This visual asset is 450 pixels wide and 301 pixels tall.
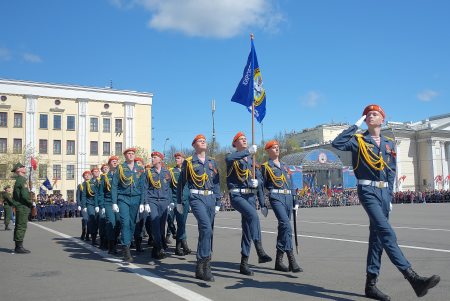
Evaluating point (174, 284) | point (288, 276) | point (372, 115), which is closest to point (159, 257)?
point (174, 284)

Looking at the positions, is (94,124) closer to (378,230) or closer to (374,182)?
(374,182)

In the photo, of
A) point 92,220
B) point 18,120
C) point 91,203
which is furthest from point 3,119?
point 92,220

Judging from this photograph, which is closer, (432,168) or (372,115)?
(372,115)

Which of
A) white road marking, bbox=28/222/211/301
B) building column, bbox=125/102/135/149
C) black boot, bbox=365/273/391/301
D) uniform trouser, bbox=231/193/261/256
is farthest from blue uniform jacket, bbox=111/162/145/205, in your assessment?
building column, bbox=125/102/135/149

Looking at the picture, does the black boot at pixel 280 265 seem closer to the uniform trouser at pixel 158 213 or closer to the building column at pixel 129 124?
the uniform trouser at pixel 158 213

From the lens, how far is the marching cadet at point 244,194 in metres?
6.41

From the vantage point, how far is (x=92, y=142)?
49.6 metres

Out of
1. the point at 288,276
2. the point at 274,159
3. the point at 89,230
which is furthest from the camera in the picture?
the point at 89,230

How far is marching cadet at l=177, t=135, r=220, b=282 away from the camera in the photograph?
5914mm

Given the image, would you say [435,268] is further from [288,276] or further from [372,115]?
[372,115]

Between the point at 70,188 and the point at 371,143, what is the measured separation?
4787cm

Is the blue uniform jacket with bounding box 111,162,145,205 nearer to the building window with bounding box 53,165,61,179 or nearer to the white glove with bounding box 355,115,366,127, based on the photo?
the white glove with bounding box 355,115,366,127

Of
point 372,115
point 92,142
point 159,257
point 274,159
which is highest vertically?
point 92,142

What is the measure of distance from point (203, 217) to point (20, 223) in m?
5.45
